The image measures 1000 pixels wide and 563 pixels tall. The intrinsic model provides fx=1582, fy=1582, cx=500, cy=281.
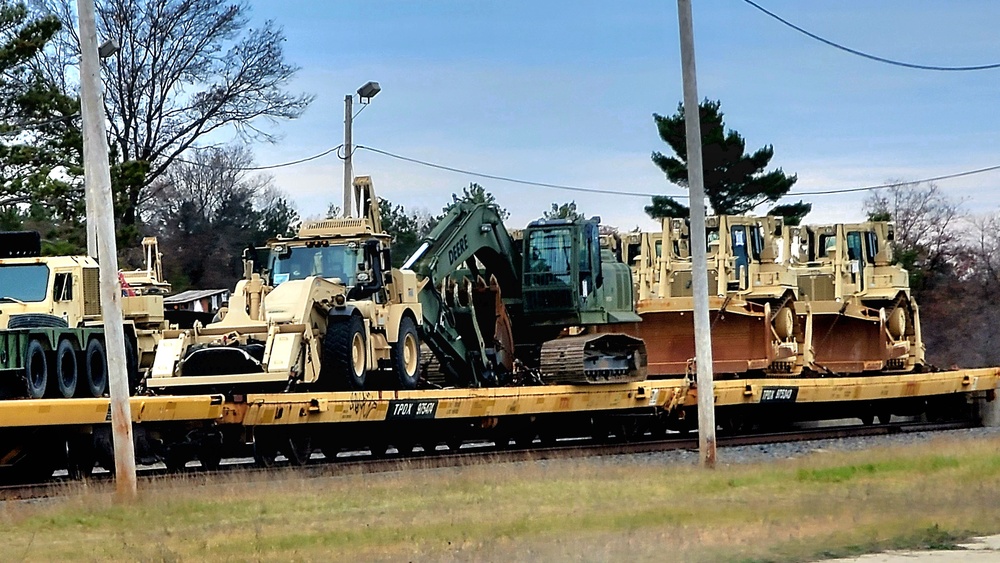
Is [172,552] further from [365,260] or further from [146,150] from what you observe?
[146,150]

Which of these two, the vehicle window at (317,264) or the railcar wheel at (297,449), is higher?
the vehicle window at (317,264)

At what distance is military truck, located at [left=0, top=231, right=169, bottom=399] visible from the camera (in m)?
19.4

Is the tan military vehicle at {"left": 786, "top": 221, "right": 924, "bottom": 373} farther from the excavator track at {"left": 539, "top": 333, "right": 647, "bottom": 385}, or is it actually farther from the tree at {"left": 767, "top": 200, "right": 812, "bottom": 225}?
the tree at {"left": 767, "top": 200, "right": 812, "bottom": 225}

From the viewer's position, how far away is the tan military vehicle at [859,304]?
3216 centimetres

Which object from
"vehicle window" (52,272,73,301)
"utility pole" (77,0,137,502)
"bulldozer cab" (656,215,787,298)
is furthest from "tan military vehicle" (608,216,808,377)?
"utility pole" (77,0,137,502)

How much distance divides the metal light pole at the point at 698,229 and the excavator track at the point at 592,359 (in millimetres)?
4182

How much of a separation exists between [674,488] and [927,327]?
4646 cm

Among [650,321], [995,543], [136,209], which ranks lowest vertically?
[995,543]

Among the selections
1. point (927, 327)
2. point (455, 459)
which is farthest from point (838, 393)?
point (927, 327)

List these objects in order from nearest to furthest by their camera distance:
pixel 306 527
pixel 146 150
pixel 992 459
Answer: pixel 306 527, pixel 992 459, pixel 146 150

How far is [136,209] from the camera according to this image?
50406mm

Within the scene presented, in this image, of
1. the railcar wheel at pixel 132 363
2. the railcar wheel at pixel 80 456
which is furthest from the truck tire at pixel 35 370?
the railcar wheel at pixel 132 363

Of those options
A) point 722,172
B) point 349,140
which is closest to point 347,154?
point 349,140

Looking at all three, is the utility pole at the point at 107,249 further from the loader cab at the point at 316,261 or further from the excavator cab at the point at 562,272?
the excavator cab at the point at 562,272
